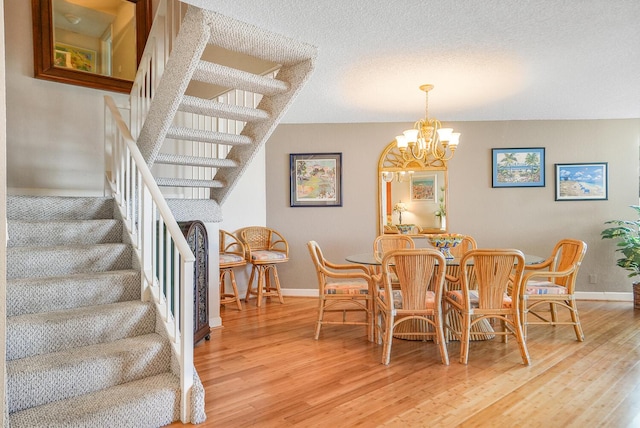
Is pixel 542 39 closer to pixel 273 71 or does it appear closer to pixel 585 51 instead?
pixel 585 51

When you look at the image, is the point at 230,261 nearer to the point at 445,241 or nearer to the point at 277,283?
the point at 277,283

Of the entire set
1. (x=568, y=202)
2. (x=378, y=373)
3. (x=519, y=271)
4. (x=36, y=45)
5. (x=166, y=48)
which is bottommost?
(x=378, y=373)

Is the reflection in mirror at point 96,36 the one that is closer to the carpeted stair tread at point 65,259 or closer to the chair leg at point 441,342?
the carpeted stair tread at point 65,259

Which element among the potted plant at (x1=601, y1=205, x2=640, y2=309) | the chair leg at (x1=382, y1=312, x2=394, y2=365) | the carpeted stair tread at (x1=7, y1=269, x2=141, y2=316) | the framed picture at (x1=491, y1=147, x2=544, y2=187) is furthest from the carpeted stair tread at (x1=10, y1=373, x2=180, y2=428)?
the potted plant at (x1=601, y1=205, x2=640, y2=309)

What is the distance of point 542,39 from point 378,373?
260cm

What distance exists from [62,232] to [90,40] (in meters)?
2.40

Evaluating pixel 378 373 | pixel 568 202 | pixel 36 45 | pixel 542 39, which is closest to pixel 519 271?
pixel 378 373

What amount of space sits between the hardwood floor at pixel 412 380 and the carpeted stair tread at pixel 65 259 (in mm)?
A: 951

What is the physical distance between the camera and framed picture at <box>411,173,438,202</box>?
512 centimetres

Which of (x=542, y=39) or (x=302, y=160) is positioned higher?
(x=542, y=39)

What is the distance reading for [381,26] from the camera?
257 centimetres

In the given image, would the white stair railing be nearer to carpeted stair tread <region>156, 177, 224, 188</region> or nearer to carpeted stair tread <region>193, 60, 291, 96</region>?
carpeted stair tread <region>156, 177, 224, 188</region>

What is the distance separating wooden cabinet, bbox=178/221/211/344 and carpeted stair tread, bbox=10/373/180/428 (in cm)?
104

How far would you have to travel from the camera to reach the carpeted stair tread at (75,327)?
1.97 meters
